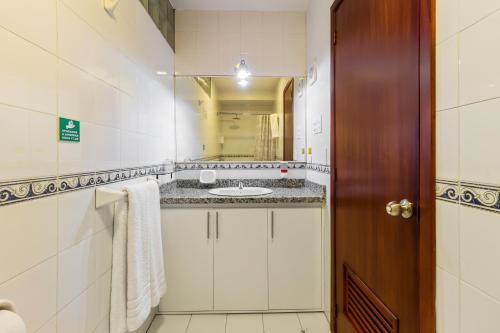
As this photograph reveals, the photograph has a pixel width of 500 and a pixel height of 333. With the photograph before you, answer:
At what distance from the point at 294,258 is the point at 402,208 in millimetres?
1048

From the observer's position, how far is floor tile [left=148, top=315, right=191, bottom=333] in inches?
65.4

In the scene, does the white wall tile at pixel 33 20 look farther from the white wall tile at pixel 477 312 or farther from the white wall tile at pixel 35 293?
the white wall tile at pixel 477 312

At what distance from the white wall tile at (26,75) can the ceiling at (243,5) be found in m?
1.59

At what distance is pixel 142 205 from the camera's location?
51.9 inches

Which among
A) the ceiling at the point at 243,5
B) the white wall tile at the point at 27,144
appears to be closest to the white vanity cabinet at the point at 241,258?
the white wall tile at the point at 27,144

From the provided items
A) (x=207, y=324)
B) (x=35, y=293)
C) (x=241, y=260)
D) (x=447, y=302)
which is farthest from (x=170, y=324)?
(x=447, y=302)

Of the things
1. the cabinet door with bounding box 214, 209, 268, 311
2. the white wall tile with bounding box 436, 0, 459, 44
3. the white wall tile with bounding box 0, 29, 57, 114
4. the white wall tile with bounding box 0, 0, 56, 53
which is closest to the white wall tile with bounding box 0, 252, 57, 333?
the white wall tile with bounding box 0, 29, 57, 114

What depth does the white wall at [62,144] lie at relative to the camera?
719mm

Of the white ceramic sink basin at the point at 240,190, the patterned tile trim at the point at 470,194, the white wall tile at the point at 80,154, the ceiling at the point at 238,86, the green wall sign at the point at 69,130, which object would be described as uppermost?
the ceiling at the point at 238,86

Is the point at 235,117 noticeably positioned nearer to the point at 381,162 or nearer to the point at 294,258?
the point at 294,258

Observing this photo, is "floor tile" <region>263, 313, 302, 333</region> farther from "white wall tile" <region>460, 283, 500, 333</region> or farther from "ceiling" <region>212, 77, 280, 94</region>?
"ceiling" <region>212, 77, 280, 94</region>

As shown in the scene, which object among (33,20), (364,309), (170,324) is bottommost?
(170,324)

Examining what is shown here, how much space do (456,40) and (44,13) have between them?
4.00 ft

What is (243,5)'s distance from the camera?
213 centimetres
